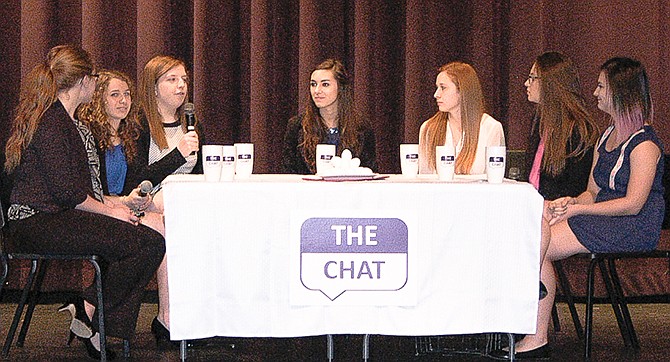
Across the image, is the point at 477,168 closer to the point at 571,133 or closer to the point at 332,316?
the point at 571,133

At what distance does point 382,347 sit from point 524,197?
1.16m

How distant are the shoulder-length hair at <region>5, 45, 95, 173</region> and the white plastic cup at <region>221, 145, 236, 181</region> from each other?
735 millimetres

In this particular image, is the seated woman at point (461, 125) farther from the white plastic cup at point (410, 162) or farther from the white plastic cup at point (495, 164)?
the white plastic cup at point (495, 164)

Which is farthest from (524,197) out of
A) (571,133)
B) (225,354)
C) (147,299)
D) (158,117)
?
(147,299)

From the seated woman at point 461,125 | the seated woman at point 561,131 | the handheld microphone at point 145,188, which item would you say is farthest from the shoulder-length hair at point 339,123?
the handheld microphone at point 145,188

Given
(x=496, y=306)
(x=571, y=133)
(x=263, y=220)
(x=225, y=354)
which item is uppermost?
(x=571, y=133)

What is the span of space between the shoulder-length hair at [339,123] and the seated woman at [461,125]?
407mm

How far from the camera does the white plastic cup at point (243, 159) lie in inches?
151

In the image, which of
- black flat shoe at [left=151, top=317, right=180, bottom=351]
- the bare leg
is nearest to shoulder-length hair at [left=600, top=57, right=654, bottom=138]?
the bare leg

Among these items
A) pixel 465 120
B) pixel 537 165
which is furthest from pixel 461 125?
pixel 537 165

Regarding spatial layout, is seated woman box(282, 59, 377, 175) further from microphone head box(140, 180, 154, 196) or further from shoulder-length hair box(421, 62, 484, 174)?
microphone head box(140, 180, 154, 196)

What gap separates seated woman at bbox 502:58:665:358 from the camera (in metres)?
4.15

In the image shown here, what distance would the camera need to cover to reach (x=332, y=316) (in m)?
3.65

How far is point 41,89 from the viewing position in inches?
160
